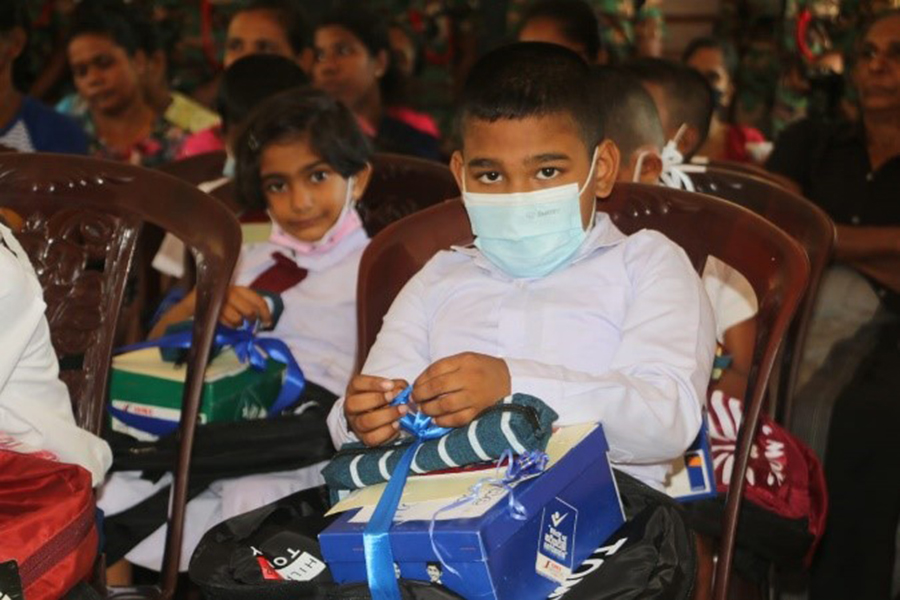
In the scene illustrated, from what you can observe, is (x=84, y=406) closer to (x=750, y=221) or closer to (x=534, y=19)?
(x=750, y=221)

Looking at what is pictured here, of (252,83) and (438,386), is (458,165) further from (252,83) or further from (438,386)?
(252,83)

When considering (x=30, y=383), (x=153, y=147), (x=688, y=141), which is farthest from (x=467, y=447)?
(x=153, y=147)

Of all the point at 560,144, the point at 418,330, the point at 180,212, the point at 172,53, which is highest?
the point at 560,144

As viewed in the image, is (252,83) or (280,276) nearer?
(280,276)

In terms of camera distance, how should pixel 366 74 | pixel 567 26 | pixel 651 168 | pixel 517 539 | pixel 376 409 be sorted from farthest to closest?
pixel 366 74 → pixel 567 26 → pixel 651 168 → pixel 376 409 → pixel 517 539

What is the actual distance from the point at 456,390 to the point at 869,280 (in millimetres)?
1858

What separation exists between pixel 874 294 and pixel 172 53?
181 inches

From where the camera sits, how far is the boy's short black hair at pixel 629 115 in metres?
3.01

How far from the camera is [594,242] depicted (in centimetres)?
236

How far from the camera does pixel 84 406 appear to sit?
2.38 meters

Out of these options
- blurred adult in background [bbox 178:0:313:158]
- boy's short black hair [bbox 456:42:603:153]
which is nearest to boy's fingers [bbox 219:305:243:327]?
boy's short black hair [bbox 456:42:603:153]

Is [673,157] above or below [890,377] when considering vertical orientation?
above

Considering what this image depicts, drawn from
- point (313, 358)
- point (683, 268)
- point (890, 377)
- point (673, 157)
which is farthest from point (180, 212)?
point (890, 377)

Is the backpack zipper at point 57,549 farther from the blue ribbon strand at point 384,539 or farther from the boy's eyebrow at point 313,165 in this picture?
the boy's eyebrow at point 313,165
